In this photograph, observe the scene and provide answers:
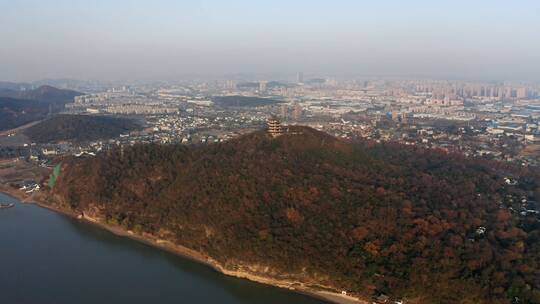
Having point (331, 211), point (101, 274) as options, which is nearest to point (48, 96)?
point (101, 274)

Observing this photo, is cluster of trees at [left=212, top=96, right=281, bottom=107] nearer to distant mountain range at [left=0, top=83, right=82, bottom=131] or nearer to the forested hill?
distant mountain range at [left=0, top=83, right=82, bottom=131]

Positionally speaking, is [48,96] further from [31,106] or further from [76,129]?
[76,129]

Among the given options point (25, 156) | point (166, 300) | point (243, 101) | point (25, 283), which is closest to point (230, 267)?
point (166, 300)

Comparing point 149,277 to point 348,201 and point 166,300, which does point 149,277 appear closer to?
point 166,300

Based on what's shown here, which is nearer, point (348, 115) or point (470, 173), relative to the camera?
point (470, 173)

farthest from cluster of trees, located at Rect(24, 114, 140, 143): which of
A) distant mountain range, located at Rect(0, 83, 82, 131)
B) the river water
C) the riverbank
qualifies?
the river water

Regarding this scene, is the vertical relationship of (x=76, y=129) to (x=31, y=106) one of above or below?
below

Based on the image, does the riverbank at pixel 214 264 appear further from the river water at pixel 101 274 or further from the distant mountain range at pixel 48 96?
the distant mountain range at pixel 48 96
